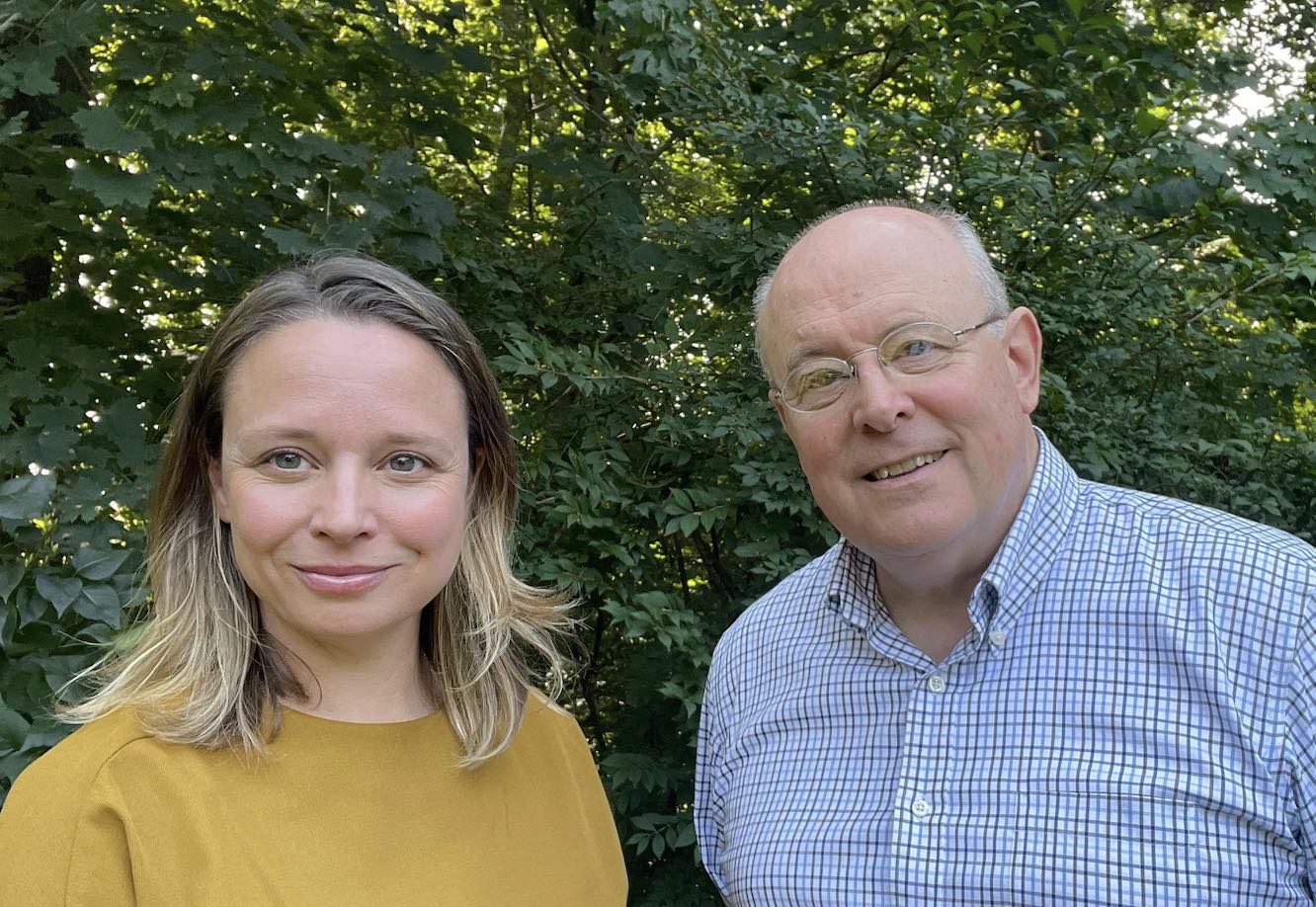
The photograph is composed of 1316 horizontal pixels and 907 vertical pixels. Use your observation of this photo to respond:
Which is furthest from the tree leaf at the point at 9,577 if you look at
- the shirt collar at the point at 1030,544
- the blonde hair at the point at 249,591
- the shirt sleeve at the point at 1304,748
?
the shirt sleeve at the point at 1304,748

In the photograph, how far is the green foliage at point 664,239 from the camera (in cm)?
338

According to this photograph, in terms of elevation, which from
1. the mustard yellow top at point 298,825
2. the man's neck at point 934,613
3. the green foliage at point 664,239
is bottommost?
the mustard yellow top at point 298,825

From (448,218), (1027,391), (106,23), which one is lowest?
(1027,391)

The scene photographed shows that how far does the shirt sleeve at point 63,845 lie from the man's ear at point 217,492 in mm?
429

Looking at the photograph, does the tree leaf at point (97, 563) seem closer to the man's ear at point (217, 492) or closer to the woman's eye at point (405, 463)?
the man's ear at point (217, 492)

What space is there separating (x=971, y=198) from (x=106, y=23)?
258 cm

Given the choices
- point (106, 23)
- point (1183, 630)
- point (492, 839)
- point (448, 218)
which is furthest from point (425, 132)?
point (1183, 630)

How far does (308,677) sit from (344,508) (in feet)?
1.13

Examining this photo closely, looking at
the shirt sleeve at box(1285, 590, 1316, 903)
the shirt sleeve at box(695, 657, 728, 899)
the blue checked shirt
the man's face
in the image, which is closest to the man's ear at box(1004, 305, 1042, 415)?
the man's face

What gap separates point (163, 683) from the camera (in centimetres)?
181

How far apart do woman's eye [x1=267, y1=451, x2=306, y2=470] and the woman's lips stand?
15 centimetres

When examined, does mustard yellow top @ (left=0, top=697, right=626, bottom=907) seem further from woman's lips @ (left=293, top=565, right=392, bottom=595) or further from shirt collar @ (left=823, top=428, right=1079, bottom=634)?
shirt collar @ (left=823, top=428, right=1079, bottom=634)

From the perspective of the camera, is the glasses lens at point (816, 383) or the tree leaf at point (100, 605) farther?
the tree leaf at point (100, 605)

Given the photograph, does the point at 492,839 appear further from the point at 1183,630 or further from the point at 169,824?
the point at 1183,630
